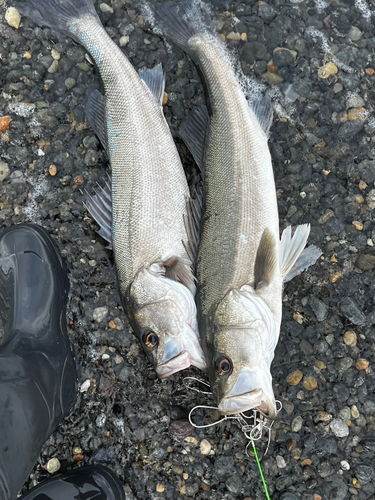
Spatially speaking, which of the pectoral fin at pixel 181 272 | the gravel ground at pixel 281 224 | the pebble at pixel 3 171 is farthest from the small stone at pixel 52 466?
the pebble at pixel 3 171

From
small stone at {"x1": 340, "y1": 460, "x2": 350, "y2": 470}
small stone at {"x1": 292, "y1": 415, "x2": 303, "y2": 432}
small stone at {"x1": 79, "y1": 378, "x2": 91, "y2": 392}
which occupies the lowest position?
small stone at {"x1": 340, "y1": 460, "x2": 350, "y2": 470}

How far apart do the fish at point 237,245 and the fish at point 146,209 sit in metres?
0.17

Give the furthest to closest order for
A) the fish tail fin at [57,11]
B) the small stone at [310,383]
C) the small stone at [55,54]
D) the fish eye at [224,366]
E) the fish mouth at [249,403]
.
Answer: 1. the small stone at [55,54]
2. the fish tail fin at [57,11]
3. the small stone at [310,383]
4. the fish eye at [224,366]
5. the fish mouth at [249,403]

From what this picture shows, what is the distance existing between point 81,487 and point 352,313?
95.0 inches

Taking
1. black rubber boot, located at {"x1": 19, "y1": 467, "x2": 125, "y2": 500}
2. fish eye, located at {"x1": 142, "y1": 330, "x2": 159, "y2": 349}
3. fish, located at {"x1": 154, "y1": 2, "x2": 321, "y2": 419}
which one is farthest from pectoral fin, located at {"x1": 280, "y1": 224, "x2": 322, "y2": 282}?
black rubber boot, located at {"x1": 19, "y1": 467, "x2": 125, "y2": 500}

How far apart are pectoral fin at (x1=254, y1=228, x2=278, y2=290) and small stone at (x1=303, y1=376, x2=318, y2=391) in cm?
92

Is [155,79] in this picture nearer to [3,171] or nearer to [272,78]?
[272,78]

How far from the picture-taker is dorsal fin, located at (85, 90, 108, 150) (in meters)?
3.64

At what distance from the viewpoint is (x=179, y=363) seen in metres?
3.00

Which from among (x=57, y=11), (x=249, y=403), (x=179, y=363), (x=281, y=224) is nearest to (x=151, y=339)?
(x=179, y=363)

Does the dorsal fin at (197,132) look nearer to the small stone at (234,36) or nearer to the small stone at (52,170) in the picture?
the small stone at (234,36)

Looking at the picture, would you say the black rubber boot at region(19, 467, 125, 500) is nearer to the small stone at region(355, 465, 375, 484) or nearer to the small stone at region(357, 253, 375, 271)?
the small stone at region(355, 465, 375, 484)

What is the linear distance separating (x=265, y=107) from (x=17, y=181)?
2.23 m

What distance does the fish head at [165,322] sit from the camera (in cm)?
302
